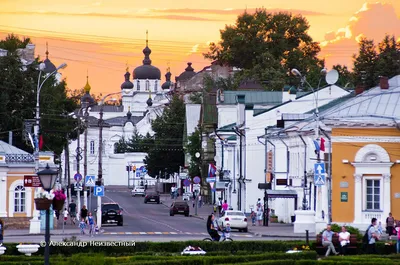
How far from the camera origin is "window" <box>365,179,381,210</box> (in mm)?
57062

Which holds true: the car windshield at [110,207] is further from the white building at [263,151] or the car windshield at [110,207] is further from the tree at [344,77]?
the tree at [344,77]

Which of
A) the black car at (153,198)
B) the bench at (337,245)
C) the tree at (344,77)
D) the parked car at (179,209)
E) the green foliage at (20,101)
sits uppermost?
the tree at (344,77)

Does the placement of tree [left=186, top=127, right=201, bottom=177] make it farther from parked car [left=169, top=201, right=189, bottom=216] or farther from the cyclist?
the cyclist

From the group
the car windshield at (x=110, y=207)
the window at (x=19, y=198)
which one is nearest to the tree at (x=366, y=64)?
the car windshield at (x=110, y=207)

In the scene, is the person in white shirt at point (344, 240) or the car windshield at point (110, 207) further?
the car windshield at point (110, 207)

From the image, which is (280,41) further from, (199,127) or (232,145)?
(232,145)

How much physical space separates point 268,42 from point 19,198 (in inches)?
2677

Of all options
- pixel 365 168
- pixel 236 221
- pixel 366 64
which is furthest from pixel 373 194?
pixel 366 64

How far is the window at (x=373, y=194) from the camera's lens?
187 ft

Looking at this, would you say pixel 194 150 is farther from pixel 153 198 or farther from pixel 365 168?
pixel 365 168

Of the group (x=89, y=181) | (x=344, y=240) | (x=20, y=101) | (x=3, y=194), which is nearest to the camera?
(x=344, y=240)

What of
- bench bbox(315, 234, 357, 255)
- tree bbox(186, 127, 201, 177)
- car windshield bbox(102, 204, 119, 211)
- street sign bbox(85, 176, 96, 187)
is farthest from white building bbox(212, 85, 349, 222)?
bench bbox(315, 234, 357, 255)

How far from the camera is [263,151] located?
265 ft

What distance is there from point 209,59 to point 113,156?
64.6 metres
